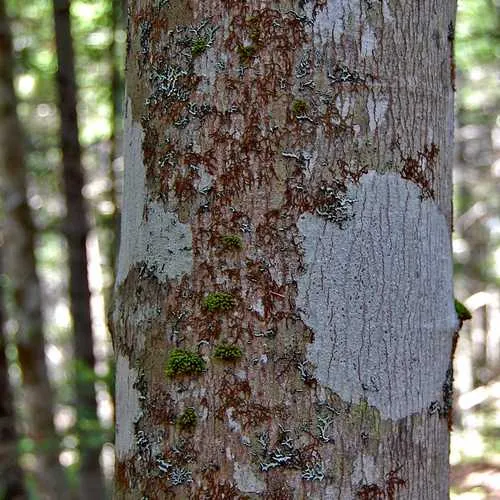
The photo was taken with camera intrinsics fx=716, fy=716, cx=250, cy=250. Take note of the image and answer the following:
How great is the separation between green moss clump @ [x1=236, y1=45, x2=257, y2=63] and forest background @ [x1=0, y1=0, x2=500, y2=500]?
739mm

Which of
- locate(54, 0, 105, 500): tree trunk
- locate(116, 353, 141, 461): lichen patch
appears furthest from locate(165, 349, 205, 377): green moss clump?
locate(54, 0, 105, 500): tree trunk

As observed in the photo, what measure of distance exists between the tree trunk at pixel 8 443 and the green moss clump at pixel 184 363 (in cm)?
593

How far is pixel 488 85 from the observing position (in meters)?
10.8

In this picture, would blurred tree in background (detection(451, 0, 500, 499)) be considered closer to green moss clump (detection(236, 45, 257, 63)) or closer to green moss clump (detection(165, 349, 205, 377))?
green moss clump (detection(165, 349, 205, 377))

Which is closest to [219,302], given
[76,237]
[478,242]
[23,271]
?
[76,237]

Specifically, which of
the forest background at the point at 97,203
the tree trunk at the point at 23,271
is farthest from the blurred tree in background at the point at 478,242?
the tree trunk at the point at 23,271

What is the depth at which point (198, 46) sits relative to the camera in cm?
129

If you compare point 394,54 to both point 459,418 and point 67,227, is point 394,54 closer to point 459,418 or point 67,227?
point 67,227

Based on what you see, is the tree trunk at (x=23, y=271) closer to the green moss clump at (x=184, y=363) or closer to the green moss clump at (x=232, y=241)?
the green moss clump at (x=184, y=363)

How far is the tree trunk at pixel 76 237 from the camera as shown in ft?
19.3

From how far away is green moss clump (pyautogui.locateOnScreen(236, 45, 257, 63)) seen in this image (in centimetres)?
126

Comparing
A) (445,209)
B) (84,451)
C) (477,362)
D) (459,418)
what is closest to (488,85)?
(459,418)

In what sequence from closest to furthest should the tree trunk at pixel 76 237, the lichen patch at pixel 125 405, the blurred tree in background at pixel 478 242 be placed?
the lichen patch at pixel 125 405
the tree trunk at pixel 76 237
the blurred tree in background at pixel 478 242

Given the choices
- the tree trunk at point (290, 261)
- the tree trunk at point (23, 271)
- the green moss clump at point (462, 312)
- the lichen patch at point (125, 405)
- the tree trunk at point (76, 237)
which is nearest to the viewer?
the tree trunk at point (290, 261)
